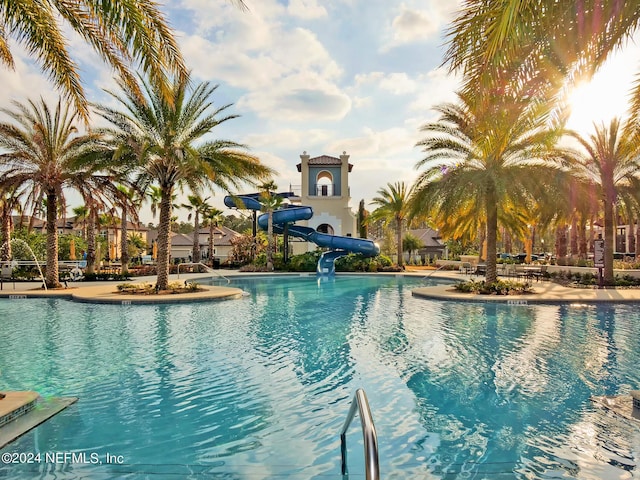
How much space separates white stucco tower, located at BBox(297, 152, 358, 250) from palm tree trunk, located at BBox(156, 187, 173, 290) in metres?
23.3

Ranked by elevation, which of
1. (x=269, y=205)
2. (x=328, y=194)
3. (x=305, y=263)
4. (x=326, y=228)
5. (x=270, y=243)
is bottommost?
(x=305, y=263)

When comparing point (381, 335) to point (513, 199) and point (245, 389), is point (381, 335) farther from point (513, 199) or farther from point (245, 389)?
point (513, 199)

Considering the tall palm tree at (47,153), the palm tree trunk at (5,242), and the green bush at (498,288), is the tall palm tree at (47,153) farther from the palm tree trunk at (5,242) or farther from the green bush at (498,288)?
the green bush at (498,288)

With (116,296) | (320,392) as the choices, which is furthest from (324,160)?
(320,392)

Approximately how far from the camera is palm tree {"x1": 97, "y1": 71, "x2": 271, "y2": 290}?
1594 centimetres

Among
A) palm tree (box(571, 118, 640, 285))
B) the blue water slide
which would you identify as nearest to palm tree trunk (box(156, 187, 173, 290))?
the blue water slide

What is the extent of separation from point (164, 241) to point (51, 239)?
17.4 ft

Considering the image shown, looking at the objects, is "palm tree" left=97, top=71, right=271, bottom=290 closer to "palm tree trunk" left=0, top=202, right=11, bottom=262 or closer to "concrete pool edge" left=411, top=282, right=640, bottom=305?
"palm tree trunk" left=0, top=202, right=11, bottom=262

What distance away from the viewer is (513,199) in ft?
51.3

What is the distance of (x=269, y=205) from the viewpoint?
3198cm

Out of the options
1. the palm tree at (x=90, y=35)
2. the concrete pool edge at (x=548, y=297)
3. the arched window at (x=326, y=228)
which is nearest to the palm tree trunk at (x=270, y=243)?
the arched window at (x=326, y=228)

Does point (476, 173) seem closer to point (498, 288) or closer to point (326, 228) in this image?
point (498, 288)

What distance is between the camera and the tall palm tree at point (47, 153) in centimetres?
1692

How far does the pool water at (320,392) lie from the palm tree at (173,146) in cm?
634
